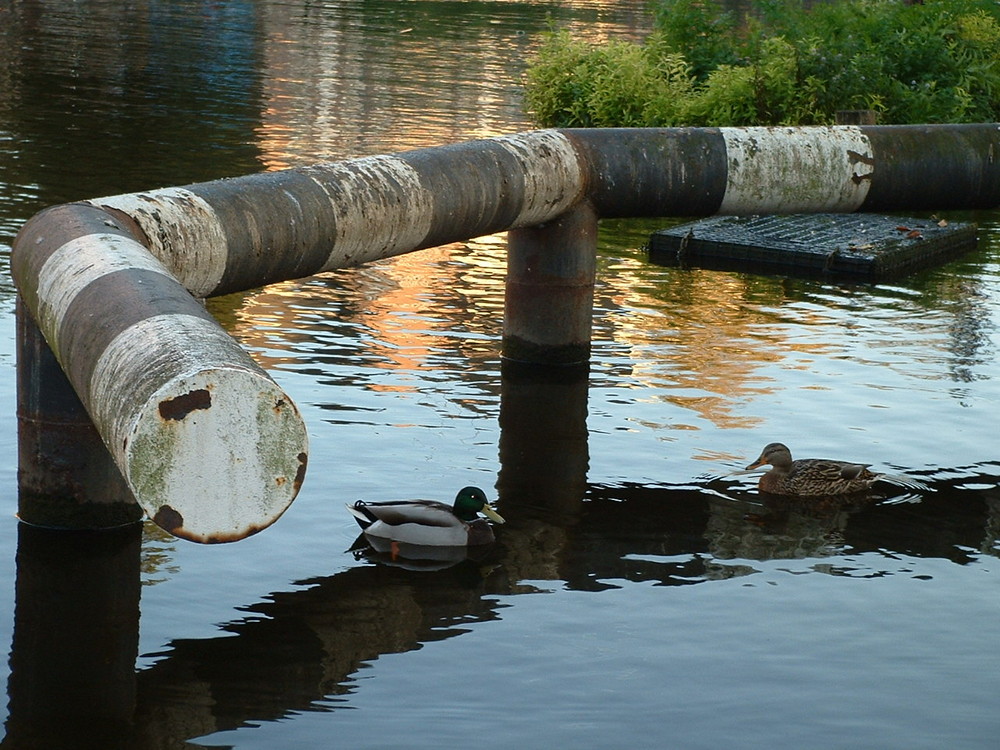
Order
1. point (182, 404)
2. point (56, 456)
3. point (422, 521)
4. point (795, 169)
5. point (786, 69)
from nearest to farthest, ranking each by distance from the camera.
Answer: point (182, 404) < point (56, 456) < point (422, 521) < point (795, 169) < point (786, 69)

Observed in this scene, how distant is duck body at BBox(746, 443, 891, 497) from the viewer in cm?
1027

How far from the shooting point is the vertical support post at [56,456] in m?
8.70

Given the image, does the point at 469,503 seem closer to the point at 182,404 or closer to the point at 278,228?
the point at 278,228

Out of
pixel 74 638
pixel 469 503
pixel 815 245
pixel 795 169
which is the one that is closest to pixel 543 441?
pixel 469 503

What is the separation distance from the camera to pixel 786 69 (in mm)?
24406

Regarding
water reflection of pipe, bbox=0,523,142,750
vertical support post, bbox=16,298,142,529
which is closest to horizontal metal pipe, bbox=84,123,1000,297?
vertical support post, bbox=16,298,142,529

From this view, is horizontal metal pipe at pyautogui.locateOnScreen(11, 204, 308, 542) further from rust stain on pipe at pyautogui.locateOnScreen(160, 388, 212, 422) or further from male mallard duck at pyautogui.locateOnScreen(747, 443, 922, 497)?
male mallard duck at pyautogui.locateOnScreen(747, 443, 922, 497)

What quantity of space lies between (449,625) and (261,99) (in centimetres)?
2282

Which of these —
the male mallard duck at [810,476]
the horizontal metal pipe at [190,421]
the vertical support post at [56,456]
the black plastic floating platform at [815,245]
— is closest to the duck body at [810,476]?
the male mallard duck at [810,476]

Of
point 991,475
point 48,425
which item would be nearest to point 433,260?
point 991,475

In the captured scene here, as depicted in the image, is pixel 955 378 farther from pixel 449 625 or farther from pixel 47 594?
pixel 47 594

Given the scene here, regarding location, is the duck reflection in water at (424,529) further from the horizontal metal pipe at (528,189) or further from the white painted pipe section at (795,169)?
the white painted pipe section at (795,169)

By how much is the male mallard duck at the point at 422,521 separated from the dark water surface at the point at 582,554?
0.63 ft

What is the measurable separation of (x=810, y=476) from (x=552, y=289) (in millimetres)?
3326
